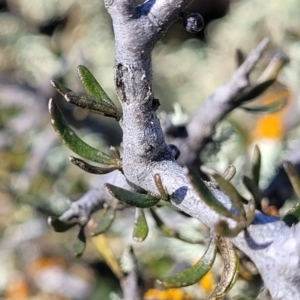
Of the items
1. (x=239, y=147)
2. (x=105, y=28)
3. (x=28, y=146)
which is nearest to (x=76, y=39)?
(x=105, y=28)

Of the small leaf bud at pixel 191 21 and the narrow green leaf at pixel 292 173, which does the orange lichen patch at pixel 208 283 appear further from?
the small leaf bud at pixel 191 21

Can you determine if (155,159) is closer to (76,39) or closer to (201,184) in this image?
(201,184)

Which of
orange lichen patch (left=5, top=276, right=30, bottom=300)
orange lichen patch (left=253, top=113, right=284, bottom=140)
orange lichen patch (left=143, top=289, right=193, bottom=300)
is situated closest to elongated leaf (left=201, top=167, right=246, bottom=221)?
orange lichen patch (left=143, top=289, right=193, bottom=300)

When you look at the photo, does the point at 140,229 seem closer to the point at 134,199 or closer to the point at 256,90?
the point at 134,199

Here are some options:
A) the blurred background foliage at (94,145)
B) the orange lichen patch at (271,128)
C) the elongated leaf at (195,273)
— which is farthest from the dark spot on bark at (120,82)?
the orange lichen patch at (271,128)

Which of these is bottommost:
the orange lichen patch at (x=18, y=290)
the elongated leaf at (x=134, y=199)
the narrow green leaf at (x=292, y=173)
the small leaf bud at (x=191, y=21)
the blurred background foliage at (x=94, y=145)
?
the orange lichen patch at (x=18, y=290)

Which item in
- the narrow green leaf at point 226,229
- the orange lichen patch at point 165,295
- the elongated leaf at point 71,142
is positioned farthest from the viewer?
the orange lichen patch at point 165,295

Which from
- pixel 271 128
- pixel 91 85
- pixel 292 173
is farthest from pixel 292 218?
pixel 271 128
